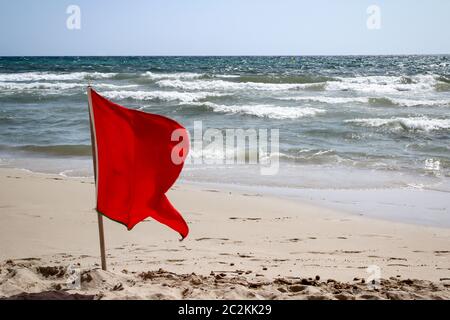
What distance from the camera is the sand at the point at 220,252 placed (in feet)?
14.0

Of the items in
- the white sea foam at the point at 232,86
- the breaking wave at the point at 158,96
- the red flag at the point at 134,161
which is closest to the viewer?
the red flag at the point at 134,161

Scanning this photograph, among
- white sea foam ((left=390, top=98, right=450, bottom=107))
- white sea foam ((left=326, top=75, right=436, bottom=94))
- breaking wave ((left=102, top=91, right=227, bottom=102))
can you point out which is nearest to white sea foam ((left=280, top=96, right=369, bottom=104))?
white sea foam ((left=390, top=98, right=450, bottom=107))

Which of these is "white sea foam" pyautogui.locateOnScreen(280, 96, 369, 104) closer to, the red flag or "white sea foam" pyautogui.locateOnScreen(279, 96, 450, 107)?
"white sea foam" pyautogui.locateOnScreen(279, 96, 450, 107)

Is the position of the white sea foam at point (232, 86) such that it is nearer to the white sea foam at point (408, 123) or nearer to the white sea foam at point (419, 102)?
the white sea foam at point (419, 102)

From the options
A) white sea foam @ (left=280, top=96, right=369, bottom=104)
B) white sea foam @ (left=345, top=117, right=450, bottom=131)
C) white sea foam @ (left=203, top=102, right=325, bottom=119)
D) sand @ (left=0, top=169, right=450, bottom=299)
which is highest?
white sea foam @ (left=280, top=96, right=369, bottom=104)

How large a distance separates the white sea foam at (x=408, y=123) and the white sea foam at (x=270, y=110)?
7.81ft

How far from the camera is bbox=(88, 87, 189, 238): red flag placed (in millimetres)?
3910

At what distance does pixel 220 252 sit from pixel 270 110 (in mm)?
14623

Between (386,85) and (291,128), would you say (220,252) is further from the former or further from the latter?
(386,85)

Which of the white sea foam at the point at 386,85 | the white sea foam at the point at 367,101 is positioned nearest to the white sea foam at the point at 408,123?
the white sea foam at the point at 367,101

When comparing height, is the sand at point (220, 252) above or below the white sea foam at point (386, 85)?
below

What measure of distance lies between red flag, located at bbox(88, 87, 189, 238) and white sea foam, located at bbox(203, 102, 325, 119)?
571 inches
